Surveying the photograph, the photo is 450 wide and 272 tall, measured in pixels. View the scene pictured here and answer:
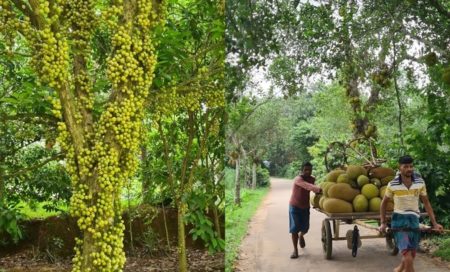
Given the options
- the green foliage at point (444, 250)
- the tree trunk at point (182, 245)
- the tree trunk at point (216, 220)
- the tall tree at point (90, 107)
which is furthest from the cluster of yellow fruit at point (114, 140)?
the tree trunk at point (216, 220)

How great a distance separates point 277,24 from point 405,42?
0.41 m

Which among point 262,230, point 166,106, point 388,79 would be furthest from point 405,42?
point 166,106

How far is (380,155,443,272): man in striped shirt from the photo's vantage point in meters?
1.39

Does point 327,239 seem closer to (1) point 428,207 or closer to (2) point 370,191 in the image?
(2) point 370,191

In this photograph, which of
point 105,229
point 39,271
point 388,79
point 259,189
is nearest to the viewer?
point 388,79

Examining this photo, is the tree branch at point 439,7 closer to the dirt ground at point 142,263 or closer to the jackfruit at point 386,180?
the jackfruit at point 386,180

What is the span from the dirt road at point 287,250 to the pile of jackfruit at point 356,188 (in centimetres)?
7

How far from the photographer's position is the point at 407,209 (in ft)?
4.59

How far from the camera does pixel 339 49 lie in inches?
61.2

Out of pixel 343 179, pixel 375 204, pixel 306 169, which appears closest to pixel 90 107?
pixel 306 169

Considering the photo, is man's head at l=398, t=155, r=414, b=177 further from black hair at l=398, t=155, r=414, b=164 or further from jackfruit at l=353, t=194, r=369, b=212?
jackfruit at l=353, t=194, r=369, b=212

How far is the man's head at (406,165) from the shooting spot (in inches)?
55.7

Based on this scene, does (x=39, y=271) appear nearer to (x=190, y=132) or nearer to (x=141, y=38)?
(x=190, y=132)

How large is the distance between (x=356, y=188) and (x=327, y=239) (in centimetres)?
19
